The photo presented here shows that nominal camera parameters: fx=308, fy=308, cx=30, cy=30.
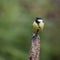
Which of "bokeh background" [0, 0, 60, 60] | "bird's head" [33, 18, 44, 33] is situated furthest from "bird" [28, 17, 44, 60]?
"bokeh background" [0, 0, 60, 60]

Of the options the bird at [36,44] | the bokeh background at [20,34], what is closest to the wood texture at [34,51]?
the bird at [36,44]

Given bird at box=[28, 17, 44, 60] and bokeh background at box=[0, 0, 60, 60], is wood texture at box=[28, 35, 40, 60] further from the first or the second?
bokeh background at box=[0, 0, 60, 60]

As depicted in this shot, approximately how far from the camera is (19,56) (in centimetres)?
286

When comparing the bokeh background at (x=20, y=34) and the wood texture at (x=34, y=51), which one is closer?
the wood texture at (x=34, y=51)

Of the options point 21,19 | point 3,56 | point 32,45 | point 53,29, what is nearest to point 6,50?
point 3,56

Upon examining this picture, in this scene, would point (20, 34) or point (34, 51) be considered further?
point (20, 34)

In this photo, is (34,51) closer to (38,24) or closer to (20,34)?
(38,24)

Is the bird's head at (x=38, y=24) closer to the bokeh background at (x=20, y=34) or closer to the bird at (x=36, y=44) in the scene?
the bird at (x=36, y=44)

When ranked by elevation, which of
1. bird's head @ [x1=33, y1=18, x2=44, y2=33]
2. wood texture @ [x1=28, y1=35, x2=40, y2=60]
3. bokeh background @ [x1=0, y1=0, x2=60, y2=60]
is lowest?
wood texture @ [x1=28, y1=35, x2=40, y2=60]

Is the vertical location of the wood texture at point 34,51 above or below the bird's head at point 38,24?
below

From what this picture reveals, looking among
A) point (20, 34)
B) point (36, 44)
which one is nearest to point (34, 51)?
point (36, 44)

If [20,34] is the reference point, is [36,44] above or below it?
below

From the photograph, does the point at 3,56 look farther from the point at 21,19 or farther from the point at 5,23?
the point at 21,19

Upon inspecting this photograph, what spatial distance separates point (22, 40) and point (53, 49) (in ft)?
1.32
